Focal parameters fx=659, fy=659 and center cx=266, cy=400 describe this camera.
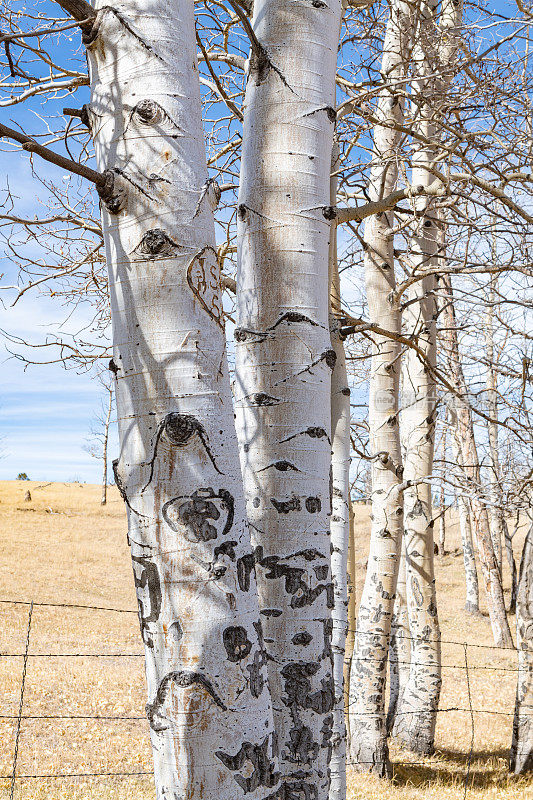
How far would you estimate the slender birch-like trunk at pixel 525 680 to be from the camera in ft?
23.5

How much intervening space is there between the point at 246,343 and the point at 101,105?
2.56 feet

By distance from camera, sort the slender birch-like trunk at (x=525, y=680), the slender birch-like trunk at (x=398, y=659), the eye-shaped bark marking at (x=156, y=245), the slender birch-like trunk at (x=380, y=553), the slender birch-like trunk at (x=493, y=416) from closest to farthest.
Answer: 1. the eye-shaped bark marking at (x=156, y=245)
2. the slender birch-like trunk at (x=493, y=416)
3. the slender birch-like trunk at (x=380, y=553)
4. the slender birch-like trunk at (x=525, y=680)
5. the slender birch-like trunk at (x=398, y=659)

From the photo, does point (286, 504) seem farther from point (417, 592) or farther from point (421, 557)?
point (417, 592)

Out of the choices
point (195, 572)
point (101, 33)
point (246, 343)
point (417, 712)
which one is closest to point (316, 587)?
point (195, 572)

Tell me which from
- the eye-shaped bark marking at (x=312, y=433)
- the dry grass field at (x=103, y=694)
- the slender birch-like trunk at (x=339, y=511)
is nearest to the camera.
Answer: the eye-shaped bark marking at (x=312, y=433)

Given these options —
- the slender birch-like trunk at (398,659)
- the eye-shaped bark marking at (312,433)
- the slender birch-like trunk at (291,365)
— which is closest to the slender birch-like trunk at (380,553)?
the slender birch-like trunk at (398,659)

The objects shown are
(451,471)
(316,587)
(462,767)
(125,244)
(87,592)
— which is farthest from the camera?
(87,592)

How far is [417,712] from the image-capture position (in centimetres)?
741

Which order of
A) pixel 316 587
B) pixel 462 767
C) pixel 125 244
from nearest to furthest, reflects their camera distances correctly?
1. pixel 125 244
2. pixel 316 587
3. pixel 462 767

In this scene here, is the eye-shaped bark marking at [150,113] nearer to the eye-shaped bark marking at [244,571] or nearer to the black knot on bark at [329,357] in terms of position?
the black knot on bark at [329,357]

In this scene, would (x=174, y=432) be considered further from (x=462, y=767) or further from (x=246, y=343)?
(x=462, y=767)

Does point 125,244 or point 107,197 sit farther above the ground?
point 107,197

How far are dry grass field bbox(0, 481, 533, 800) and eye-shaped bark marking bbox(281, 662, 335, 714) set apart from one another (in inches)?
106

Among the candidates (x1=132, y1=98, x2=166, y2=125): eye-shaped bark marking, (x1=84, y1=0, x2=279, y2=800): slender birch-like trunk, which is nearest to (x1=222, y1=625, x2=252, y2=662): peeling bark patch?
(x1=84, y1=0, x2=279, y2=800): slender birch-like trunk
